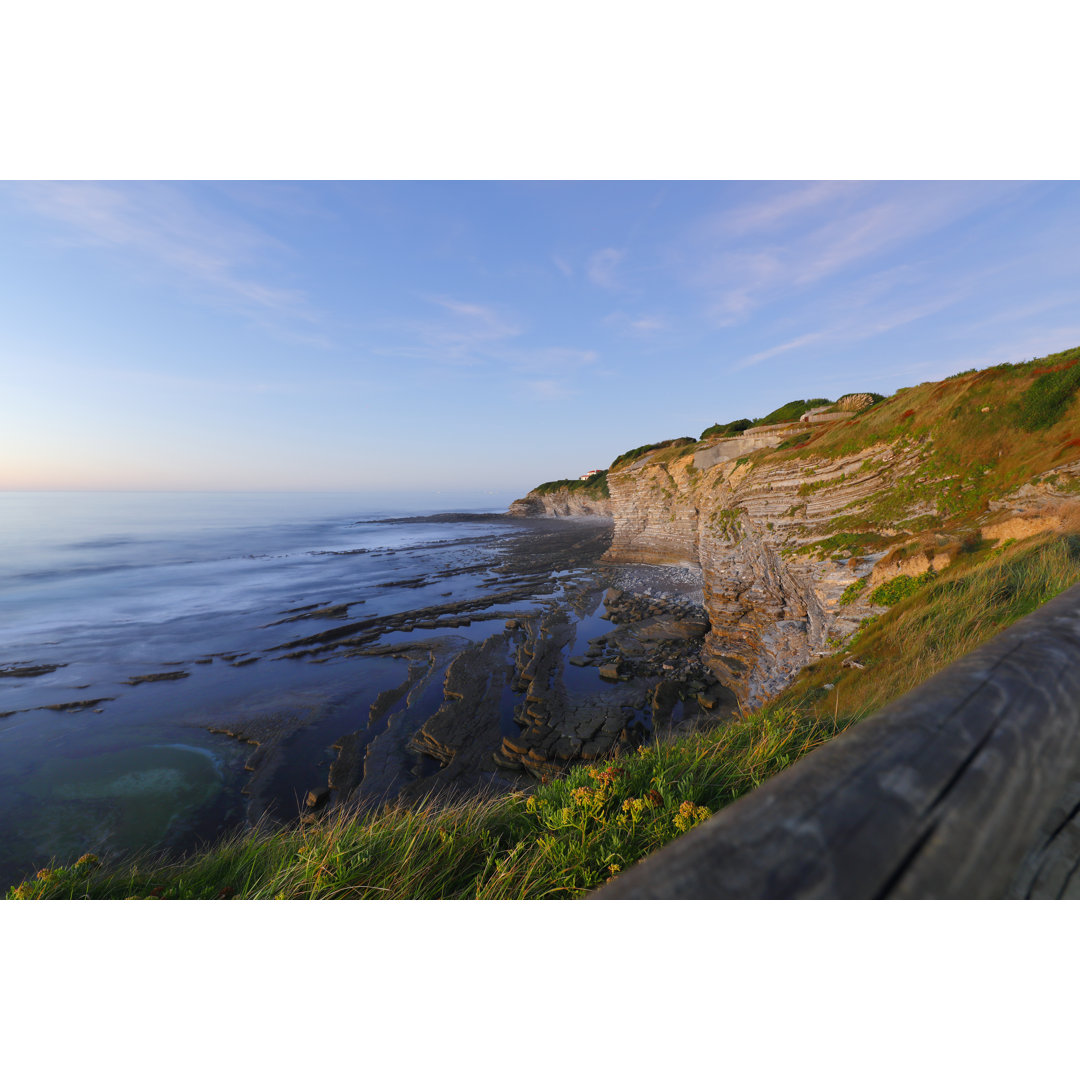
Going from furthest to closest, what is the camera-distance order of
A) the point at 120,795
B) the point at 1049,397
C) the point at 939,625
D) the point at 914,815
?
the point at 1049,397, the point at 120,795, the point at 939,625, the point at 914,815

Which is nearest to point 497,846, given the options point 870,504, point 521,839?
point 521,839

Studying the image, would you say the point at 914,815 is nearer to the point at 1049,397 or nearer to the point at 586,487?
the point at 1049,397

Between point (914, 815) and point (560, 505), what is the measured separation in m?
115

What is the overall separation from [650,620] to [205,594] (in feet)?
114

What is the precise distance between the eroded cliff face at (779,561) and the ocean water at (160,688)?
1310cm

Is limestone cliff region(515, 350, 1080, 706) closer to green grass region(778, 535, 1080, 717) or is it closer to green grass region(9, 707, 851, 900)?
green grass region(778, 535, 1080, 717)

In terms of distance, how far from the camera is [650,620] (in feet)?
72.5

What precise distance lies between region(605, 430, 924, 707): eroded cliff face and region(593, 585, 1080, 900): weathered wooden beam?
9584 mm

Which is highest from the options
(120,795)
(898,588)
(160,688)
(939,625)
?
(939,625)

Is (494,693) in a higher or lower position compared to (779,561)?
lower

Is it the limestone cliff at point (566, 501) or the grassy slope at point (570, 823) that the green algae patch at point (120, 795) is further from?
the limestone cliff at point (566, 501)

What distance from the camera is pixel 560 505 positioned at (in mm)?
115250

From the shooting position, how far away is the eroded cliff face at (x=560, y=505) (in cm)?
10538

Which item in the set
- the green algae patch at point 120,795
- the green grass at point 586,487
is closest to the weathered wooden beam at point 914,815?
the green algae patch at point 120,795
